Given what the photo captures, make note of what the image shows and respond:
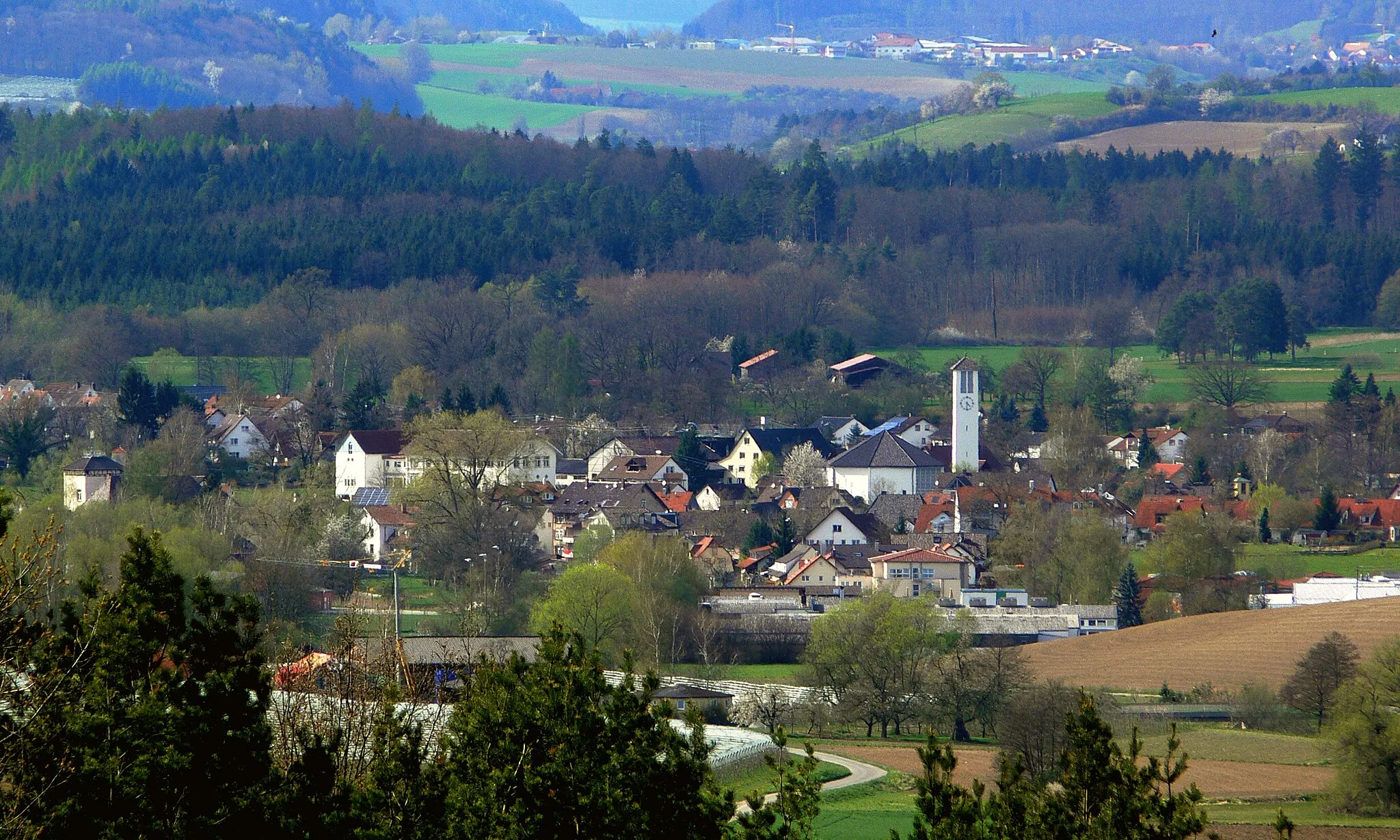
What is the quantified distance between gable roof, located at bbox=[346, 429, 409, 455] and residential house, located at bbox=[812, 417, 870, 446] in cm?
1656

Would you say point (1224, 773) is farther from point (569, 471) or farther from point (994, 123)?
point (994, 123)

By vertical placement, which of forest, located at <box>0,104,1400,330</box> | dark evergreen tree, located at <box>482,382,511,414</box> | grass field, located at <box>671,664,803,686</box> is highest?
forest, located at <box>0,104,1400,330</box>

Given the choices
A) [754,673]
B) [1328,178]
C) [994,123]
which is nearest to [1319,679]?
[754,673]

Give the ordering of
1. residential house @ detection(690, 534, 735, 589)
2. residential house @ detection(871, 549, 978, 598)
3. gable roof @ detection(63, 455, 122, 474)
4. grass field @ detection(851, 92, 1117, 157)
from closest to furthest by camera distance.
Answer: residential house @ detection(871, 549, 978, 598)
residential house @ detection(690, 534, 735, 589)
gable roof @ detection(63, 455, 122, 474)
grass field @ detection(851, 92, 1117, 157)

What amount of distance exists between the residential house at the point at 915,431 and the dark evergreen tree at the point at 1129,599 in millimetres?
25960

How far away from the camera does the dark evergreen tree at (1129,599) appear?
4981 centimetres

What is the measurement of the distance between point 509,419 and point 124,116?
6069 centimetres

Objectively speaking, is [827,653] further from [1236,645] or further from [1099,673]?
[1236,645]

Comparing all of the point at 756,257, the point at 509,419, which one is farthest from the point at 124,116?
the point at 509,419

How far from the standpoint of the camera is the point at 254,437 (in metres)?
73.5

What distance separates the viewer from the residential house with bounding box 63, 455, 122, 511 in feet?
199

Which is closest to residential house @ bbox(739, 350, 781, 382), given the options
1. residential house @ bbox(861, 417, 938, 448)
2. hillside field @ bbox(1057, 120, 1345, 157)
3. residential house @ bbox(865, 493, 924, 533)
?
residential house @ bbox(861, 417, 938, 448)

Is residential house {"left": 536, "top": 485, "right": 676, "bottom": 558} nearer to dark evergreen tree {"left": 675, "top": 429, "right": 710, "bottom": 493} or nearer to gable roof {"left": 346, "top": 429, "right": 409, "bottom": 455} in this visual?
dark evergreen tree {"left": 675, "top": 429, "right": 710, "bottom": 493}

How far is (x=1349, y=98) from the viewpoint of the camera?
16438 cm
